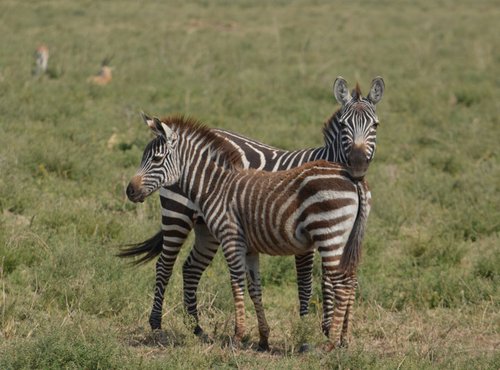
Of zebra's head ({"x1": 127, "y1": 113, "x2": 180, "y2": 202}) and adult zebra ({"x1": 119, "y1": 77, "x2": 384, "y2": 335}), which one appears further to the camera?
adult zebra ({"x1": 119, "y1": 77, "x2": 384, "y2": 335})

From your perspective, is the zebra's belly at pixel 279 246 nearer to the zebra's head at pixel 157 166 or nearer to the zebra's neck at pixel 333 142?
the zebra's head at pixel 157 166

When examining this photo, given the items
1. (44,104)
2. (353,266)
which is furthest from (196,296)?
(44,104)

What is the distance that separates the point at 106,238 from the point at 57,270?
4.22ft

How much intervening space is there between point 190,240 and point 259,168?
2.19m

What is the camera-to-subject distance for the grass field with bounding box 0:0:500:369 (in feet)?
21.7

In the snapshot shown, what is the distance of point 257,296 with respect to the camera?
6.66 m

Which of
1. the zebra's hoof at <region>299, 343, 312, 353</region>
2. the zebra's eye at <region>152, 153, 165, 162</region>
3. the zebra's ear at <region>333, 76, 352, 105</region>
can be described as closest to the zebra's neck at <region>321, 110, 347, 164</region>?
the zebra's ear at <region>333, 76, 352, 105</region>

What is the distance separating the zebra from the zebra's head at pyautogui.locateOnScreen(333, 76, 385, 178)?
56cm

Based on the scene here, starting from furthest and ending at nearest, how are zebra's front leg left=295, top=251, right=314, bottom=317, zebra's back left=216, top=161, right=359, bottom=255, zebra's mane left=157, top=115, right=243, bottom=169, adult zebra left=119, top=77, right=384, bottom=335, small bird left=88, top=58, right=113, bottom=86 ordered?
small bird left=88, top=58, right=113, bottom=86
zebra's front leg left=295, top=251, right=314, bottom=317
adult zebra left=119, top=77, right=384, bottom=335
zebra's mane left=157, top=115, right=243, bottom=169
zebra's back left=216, top=161, right=359, bottom=255

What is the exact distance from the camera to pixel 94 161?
11.4 m

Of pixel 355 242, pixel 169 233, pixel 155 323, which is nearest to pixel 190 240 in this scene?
pixel 169 233

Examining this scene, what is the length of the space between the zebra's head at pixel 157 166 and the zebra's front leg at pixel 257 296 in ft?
3.16

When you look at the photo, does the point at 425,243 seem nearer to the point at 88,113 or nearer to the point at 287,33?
the point at 88,113

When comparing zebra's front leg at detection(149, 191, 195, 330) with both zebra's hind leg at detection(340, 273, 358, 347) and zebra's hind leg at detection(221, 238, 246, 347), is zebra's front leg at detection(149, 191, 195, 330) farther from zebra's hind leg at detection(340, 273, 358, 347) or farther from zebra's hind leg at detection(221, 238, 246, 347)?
zebra's hind leg at detection(340, 273, 358, 347)
